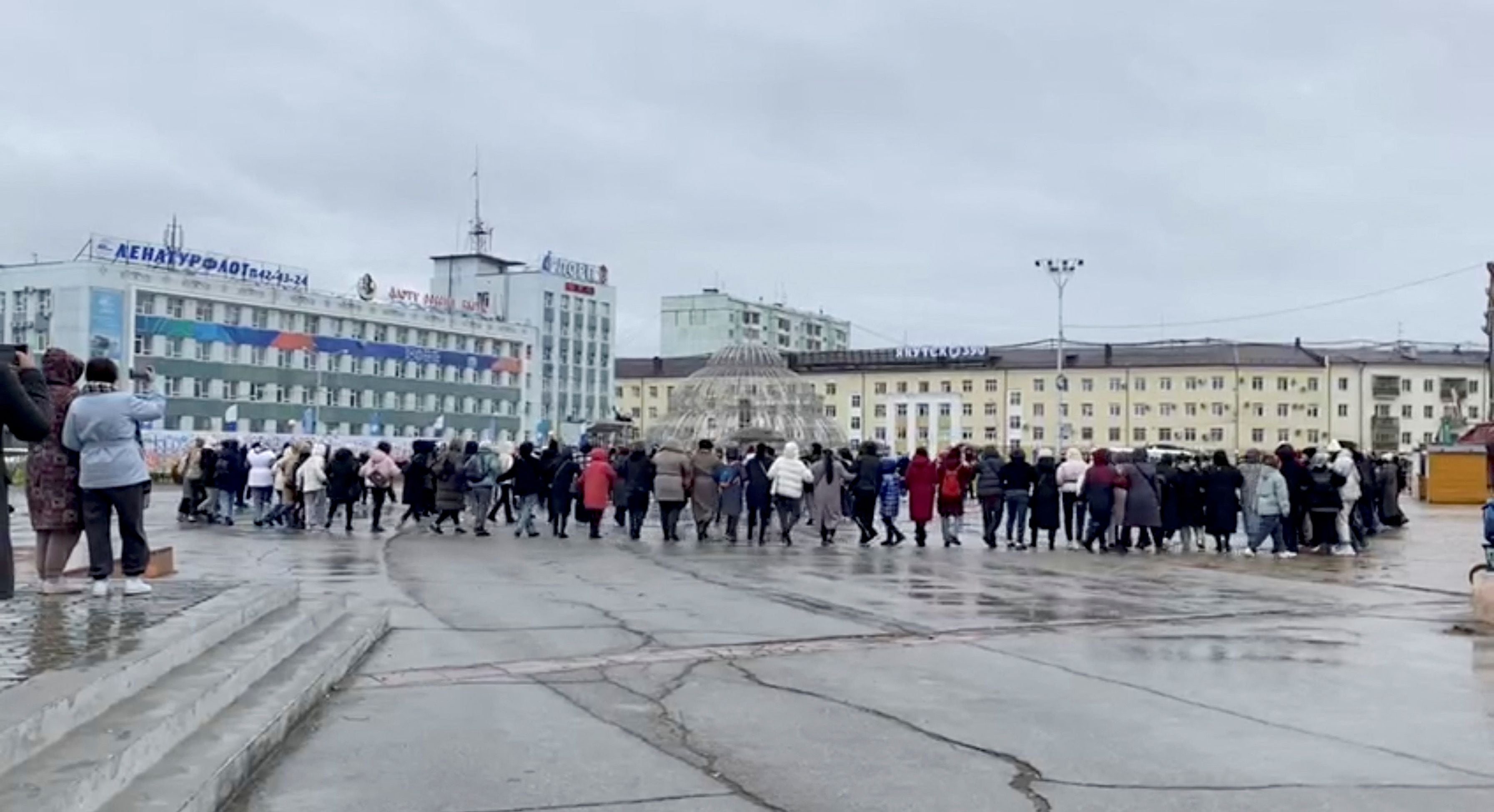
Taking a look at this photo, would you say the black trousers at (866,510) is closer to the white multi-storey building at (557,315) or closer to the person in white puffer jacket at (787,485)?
the person in white puffer jacket at (787,485)

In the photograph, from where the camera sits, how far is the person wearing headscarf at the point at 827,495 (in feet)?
82.5

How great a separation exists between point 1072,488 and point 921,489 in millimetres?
2525

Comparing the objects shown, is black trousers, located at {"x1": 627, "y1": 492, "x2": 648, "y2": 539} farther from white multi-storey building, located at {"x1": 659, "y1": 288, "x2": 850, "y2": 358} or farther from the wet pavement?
white multi-storey building, located at {"x1": 659, "y1": 288, "x2": 850, "y2": 358}

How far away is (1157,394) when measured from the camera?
121 meters

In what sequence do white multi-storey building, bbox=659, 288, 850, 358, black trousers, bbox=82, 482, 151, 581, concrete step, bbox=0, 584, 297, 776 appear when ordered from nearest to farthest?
concrete step, bbox=0, 584, 297, 776 → black trousers, bbox=82, 482, 151, 581 → white multi-storey building, bbox=659, 288, 850, 358

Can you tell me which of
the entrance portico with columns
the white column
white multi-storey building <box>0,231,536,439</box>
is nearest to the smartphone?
white multi-storey building <box>0,231,536,439</box>

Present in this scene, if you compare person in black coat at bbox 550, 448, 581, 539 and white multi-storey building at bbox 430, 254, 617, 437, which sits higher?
white multi-storey building at bbox 430, 254, 617, 437

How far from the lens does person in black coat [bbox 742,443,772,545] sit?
25.2 meters

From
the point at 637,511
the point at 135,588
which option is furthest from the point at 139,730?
the point at 637,511

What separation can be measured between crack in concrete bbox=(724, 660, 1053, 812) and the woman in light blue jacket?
4344mm

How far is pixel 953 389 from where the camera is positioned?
12688 cm

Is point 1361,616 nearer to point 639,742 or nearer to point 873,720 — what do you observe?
point 873,720

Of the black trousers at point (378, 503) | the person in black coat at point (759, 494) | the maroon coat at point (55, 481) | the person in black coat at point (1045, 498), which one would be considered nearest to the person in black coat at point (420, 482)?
the black trousers at point (378, 503)

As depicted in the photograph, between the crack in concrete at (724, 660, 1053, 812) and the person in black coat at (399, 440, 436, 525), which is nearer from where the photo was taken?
the crack in concrete at (724, 660, 1053, 812)
